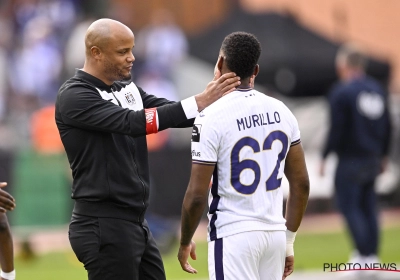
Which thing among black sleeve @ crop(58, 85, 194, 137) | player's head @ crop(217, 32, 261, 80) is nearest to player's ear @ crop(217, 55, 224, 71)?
player's head @ crop(217, 32, 261, 80)

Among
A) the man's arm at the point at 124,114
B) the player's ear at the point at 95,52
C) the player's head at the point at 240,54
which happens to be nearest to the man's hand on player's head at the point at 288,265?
the man's arm at the point at 124,114

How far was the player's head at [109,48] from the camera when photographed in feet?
19.6

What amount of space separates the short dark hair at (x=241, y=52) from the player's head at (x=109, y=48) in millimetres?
761

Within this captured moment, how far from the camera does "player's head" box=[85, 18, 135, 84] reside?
19.6 feet

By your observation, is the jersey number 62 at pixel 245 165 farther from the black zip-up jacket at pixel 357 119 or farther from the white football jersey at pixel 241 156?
the black zip-up jacket at pixel 357 119

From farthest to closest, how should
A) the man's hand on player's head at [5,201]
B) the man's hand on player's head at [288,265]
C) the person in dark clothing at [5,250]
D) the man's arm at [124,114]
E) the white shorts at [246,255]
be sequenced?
the person in dark clothing at [5,250] → the man's hand on player's head at [5,201] → the man's hand on player's head at [288,265] → the man's arm at [124,114] → the white shorts at [246,255]

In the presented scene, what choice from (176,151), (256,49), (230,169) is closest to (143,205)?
(230,169)

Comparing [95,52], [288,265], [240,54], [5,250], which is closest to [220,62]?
[240,54]

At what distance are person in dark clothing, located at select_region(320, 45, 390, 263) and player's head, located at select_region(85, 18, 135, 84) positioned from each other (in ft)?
17.8

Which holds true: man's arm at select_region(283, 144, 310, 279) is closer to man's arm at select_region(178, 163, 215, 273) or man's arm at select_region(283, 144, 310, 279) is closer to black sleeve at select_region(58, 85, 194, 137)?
man's arm at select_region(178, 163, 215, 273)

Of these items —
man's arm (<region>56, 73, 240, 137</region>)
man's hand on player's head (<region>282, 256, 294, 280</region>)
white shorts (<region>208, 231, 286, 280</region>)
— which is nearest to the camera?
white shorts (<region>208, 231, 286, 280</region>)

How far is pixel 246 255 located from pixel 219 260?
18cm

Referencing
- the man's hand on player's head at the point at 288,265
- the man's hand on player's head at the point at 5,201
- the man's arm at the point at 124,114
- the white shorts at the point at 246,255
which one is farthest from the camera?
the man's hand on player's head at the point at 5,201

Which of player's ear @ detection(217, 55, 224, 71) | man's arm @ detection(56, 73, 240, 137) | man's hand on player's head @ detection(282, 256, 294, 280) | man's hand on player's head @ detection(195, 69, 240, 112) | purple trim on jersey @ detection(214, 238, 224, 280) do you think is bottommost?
man's hand on player's head @ detection(282, 256, 294, 280)
